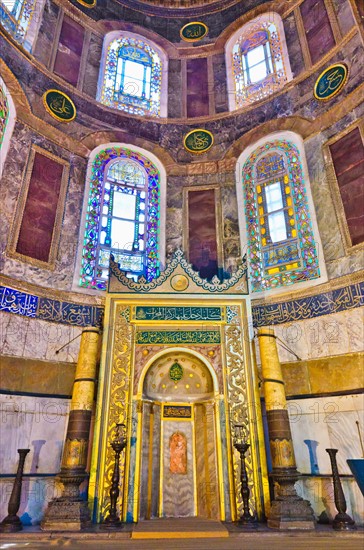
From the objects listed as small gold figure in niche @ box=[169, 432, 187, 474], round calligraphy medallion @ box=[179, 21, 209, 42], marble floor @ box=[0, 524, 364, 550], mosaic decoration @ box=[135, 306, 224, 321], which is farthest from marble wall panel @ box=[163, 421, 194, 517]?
round calligraphy medallion @ box=[179, 21, 209, 42]

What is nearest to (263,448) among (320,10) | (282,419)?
(282,419)

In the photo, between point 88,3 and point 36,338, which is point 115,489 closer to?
point 36,338

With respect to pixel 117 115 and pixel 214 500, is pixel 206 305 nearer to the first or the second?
pixel 214 500

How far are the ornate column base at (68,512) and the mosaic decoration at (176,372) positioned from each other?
1.82 metres

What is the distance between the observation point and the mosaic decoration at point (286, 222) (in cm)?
627

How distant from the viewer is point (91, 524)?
4.28 metres

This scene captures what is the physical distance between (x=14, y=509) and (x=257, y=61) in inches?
388

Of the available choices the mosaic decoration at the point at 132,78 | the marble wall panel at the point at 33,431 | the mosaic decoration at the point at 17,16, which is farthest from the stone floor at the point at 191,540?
the mosaic decoration at the point at 17,16

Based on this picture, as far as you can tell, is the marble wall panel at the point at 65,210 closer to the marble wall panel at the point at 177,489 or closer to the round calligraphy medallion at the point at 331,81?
the marble wall panel at the point at 177,489

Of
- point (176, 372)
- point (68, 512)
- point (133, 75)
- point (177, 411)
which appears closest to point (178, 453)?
point (177, 411)

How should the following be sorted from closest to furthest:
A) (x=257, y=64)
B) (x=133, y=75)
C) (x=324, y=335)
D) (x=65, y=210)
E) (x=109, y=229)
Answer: (x=324, y=335) → (x=65, y=210) → (x=109, y=229) → (x=257, y=64) → (x=133, y=75)

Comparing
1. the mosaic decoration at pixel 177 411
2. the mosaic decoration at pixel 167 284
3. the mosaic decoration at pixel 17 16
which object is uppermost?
the mosaic decoration at pixel 17 16

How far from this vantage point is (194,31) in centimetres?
973

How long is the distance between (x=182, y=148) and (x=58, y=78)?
2.91 m
